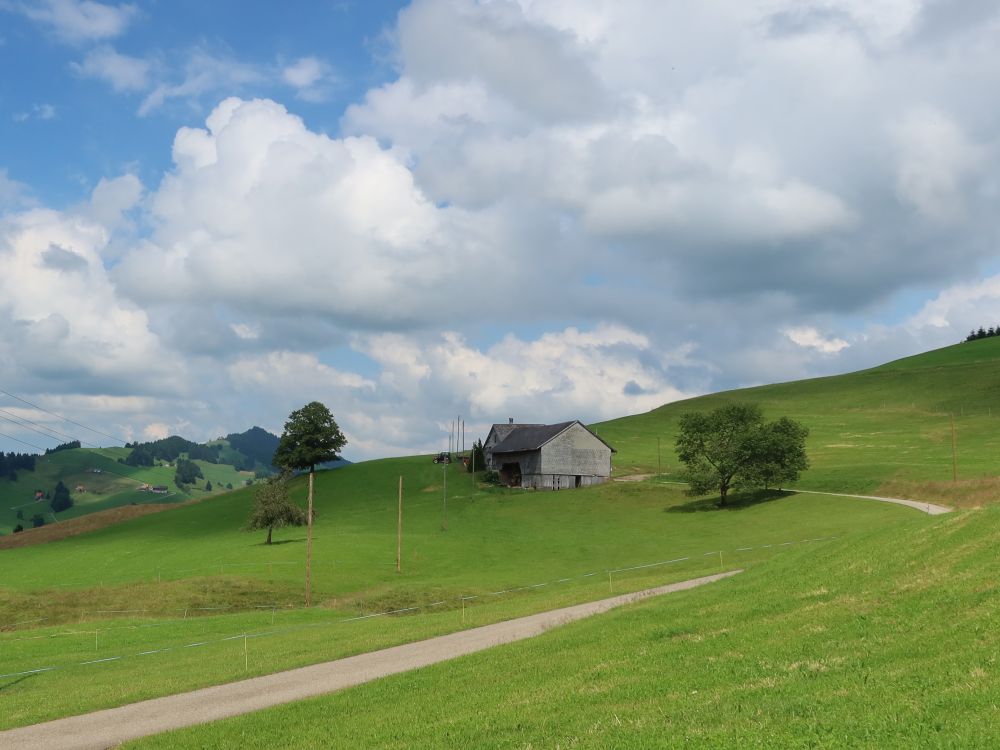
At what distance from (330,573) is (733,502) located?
172ft

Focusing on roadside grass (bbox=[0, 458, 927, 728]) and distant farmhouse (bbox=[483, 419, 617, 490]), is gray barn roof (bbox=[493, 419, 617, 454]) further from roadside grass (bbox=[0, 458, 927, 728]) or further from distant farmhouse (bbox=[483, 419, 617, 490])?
roadside grass (bbox=[0, 458, 927, 728])

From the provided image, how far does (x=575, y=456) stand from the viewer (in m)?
135

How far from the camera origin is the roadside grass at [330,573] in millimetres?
37062

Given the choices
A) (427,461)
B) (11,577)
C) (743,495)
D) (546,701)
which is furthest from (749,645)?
(427,461)

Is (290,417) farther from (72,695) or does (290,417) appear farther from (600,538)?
(72,695)

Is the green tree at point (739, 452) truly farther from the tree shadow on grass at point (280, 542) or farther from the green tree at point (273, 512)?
the green tree at point (273, 512)

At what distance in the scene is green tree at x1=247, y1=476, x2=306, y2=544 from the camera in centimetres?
9412

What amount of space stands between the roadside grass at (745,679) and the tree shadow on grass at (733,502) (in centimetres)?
6753

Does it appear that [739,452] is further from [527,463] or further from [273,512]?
[273,512]

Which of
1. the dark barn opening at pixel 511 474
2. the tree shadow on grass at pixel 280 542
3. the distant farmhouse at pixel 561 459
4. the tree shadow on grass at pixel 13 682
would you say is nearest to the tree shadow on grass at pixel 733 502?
the distant farmhouse at pixel 561 459

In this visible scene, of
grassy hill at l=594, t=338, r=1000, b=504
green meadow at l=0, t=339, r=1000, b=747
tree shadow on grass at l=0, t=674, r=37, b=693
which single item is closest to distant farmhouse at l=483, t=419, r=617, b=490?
grassy hill at l=594, t=338, r=1000, b=504

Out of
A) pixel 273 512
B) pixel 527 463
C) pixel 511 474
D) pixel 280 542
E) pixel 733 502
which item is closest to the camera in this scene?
pixel 280 542

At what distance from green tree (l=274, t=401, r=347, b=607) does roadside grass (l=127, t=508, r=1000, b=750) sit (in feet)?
434

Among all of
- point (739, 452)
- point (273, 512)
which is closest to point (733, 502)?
point (739, 452)
